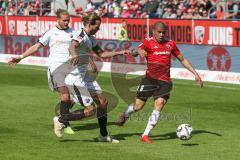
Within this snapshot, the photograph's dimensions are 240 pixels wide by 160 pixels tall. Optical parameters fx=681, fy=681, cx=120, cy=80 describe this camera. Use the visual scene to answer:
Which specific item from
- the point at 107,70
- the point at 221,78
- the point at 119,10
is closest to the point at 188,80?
the point at 221,78

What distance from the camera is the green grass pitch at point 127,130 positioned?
11.7 m

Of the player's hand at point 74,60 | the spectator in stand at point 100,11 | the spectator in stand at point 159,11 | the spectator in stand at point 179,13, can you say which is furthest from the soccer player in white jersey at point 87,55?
the spectator in stand at point 100,11

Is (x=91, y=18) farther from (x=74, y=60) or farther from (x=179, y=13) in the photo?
(x=179, y=13)

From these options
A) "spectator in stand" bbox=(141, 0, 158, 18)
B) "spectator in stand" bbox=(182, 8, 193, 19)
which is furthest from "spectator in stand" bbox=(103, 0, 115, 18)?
"spectator in stand" bbox=(182, 8, 193, 19)

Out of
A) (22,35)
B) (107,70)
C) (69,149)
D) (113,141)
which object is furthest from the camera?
(22,35)

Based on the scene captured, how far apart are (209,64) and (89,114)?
55.5 ft

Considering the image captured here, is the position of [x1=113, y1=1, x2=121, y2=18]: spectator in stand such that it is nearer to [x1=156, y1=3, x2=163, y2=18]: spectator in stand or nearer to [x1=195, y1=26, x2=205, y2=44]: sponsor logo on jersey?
[x1=156, y1=3, x2=163, y2=18]: spectator in stand

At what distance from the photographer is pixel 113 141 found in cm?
1295

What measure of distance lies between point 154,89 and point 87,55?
1.51 meters

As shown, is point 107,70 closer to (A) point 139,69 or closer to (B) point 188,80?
(A) point 139,69

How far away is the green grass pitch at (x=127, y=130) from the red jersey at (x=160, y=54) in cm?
132

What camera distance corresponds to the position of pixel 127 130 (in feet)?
48.2

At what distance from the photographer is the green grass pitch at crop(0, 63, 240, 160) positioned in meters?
11.7

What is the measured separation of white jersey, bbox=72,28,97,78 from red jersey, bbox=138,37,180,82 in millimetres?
1118
